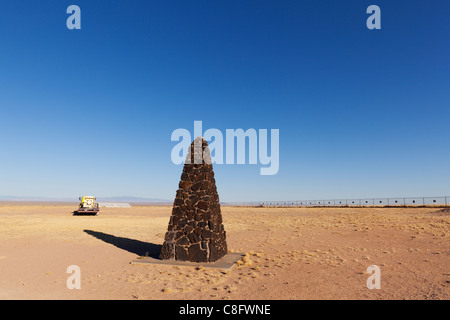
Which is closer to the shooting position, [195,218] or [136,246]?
[195,218]

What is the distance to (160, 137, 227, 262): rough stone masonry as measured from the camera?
1083 centimetres

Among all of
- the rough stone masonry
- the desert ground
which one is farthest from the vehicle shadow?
the rough stone masonry

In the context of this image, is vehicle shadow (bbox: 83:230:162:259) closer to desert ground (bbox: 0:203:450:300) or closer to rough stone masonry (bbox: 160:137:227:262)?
desert ground (bbox: 0:203:450:300)

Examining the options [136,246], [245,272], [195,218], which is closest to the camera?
[245,272]

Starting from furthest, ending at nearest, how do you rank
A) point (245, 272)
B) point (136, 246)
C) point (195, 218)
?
1. point (136, 246)
2. point (195, 218)
3. point (245, 272)

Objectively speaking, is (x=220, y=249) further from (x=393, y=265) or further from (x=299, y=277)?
(x=393, y=265)

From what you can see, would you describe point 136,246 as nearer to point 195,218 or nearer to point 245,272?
point 195,218

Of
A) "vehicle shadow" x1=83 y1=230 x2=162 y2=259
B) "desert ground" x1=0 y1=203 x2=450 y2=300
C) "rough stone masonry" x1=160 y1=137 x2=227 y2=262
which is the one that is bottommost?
"vehicle shadow" x1=83 y1=230 x2=162 y2=259

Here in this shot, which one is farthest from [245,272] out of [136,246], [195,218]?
[136,246]

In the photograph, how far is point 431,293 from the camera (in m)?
7.54

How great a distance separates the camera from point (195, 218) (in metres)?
11.0

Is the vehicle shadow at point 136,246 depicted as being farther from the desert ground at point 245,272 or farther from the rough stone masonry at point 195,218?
the rough stone masonry at point 195,218
